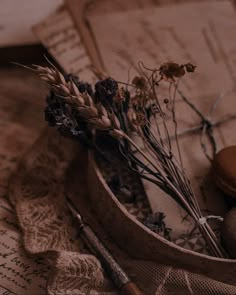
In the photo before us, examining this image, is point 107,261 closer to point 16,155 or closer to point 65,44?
point 16,155

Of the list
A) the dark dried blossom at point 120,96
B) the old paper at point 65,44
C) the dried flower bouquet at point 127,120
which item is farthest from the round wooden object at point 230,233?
the old paper at point 65,44

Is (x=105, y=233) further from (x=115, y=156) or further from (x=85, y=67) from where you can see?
(x=85, y=67)

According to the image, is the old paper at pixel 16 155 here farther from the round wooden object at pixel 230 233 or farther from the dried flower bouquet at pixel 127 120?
the round wooden object at pixel 230 233

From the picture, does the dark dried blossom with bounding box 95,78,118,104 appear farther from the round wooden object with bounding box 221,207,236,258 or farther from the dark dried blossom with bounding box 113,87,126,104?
the round wooden object with bounding box 221,207,236,258

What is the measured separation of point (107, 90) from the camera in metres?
0.83

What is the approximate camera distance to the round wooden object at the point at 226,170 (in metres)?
0.85

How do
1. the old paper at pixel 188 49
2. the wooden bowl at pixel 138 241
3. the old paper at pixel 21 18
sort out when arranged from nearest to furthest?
1. the wooden bowl at pixel 138 241
2. the old paper at pixel 188 49
3. the old paper at pixel 21 18

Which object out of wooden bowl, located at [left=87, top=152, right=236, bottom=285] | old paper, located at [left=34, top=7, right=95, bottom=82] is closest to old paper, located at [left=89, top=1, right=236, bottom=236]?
old paper, located at [left=34, top=7, right=95, bottom=82]

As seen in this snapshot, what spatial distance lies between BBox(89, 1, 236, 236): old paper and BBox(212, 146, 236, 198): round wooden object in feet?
0.20

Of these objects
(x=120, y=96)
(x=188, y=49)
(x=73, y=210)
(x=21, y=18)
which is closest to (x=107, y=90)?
(x=120, y=96)

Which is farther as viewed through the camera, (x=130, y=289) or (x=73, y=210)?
(x=73, y=210)

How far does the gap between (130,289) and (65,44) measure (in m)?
0.52

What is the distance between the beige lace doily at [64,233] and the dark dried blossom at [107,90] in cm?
19

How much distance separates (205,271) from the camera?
0.78 metres
